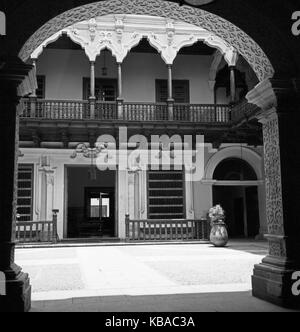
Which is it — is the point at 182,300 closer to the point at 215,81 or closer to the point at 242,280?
the point at 242,280

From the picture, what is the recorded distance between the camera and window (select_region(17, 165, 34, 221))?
14.8 m

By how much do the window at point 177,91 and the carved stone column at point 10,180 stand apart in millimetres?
12343

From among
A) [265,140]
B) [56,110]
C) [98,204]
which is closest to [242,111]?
[56,110]

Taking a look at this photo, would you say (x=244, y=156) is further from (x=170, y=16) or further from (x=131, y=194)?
(x=170, y=16)

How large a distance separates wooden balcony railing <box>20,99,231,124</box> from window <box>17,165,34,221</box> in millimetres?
2162

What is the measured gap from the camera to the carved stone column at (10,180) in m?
3.98

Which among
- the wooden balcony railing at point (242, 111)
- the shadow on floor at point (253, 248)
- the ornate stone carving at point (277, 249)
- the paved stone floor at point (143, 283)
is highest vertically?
the wooden balcony railing at point (242, 111)

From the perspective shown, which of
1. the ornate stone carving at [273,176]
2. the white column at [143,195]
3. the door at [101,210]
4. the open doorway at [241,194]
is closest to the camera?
the ornate stone carving at [273,176]

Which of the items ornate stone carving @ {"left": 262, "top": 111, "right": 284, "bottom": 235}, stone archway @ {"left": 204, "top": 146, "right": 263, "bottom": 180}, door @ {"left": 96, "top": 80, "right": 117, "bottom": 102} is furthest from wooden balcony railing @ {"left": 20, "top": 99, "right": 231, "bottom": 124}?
ornate stone carving @ {"left": 262, "top": 111, "right": 284, "bottom": 235}

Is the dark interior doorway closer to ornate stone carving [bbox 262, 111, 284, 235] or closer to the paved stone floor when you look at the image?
the paved stone floor

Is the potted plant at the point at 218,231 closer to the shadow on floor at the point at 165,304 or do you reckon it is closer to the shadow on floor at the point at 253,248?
the shadow on floor at the point at 253,248

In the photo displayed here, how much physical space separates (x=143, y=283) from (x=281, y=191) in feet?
8.12

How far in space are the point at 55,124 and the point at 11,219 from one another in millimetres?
9958

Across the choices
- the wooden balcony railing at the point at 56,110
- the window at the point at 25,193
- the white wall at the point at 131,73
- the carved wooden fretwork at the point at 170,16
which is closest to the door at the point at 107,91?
the white wall at the point at 131,73
